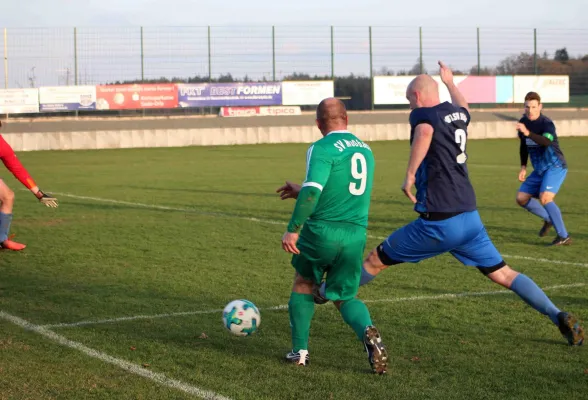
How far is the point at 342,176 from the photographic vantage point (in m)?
5.79

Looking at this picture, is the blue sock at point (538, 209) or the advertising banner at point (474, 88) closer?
the blue sock at point (538, 209)

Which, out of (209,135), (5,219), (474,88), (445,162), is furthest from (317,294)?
(474,88)

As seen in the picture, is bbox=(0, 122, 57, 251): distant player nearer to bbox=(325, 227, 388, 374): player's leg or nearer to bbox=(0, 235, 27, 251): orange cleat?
bbox=(0, 235, 27, 251): orange cleat

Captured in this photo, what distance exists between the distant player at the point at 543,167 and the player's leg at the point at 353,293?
5.96m

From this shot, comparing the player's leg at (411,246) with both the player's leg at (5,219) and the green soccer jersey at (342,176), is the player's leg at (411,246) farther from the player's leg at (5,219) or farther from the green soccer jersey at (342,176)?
the player's leg at (5,219)

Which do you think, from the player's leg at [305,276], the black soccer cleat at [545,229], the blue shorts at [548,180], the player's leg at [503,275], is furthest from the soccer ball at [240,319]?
the black soccer cleat at [545,229]

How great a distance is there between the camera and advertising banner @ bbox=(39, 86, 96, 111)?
4512 cm

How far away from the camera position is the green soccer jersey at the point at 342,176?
5.72m

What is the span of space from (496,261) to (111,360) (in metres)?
2.81

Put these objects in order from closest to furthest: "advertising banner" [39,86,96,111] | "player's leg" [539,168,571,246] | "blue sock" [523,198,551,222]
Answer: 1. "player's leg" [539,168,571,246]
2. "blue sock" [523,198,551,222]
3. "advertising banner" [39,86,96,111]

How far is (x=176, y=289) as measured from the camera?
8.84m

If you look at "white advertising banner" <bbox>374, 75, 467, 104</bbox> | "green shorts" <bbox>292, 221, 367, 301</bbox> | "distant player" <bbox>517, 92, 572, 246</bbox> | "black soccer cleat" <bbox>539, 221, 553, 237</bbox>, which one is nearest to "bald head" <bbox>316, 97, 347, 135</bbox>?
"green shorts" <bbox>292, 221, 367, 301</bbox>

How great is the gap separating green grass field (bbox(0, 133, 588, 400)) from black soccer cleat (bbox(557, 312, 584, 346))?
3.2 inches

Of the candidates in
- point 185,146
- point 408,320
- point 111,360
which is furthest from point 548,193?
point 185,146
